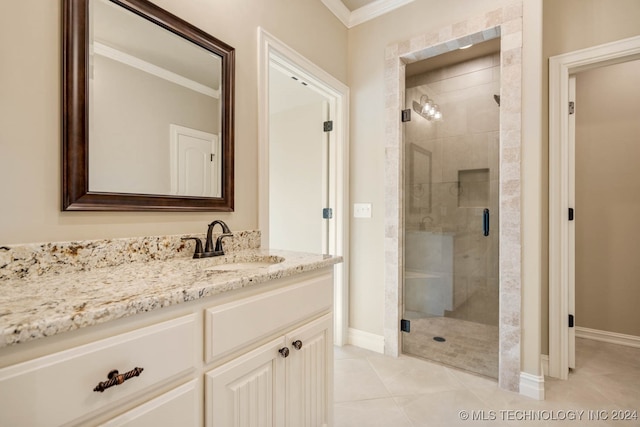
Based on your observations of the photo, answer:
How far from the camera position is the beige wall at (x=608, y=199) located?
247 centimetres

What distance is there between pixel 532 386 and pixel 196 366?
6.43ft

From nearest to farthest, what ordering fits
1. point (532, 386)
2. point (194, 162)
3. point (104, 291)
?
point (104, 291)
point (194, 162)
point (532, 386)

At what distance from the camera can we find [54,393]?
1.86 ft

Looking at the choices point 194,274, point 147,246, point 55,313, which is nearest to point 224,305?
point 194,274

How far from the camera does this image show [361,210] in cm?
245

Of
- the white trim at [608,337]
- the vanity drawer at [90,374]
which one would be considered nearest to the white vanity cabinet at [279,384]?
the vanity drawer at [90,374]

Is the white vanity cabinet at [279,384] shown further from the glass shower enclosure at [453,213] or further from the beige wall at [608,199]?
the beige wall at [608,199]

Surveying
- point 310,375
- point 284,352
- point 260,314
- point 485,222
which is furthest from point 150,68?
point 485,222

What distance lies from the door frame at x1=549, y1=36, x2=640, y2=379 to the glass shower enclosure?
367 mm

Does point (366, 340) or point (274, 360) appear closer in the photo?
point (274, 360)

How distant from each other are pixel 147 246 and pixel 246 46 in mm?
1201

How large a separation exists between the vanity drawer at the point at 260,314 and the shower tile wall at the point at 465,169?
1341mm

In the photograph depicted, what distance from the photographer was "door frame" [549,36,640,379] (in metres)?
1.96

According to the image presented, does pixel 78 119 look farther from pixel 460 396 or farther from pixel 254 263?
pixel 460 396
